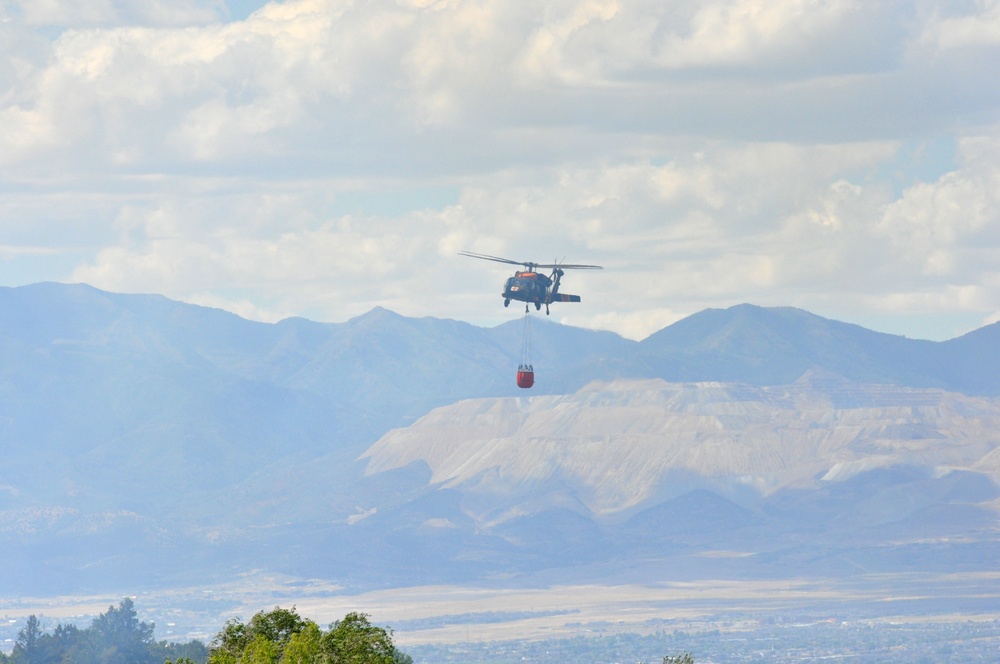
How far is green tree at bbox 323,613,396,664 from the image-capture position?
65125 mm

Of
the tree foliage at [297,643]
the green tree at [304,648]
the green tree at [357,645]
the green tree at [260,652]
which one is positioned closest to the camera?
the green tree at [304,648]

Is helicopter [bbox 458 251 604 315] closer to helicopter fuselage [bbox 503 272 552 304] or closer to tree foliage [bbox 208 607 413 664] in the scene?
helicopter fuselage [bbox 503 272 552 304]

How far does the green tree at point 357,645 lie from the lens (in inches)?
2564

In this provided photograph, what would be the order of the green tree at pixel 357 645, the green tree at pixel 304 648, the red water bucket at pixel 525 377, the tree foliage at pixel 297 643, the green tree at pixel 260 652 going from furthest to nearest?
the red water bucket at pixel 525 377
the green tree at pixel 357 645
the tree foliage at pixel 297 643
the green tree at pixel 260 652
the green tree at pixel 304 648

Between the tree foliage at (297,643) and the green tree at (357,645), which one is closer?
the tree foliage at (297,643)

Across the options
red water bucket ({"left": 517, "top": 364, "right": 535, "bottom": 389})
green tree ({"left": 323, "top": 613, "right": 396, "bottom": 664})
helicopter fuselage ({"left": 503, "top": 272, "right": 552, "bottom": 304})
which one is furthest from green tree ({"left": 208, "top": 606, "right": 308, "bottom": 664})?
helicopter fuselage ({"left": 503, "top": 272, "right": 552, "bottom": 304})

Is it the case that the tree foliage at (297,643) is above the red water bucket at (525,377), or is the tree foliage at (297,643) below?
below

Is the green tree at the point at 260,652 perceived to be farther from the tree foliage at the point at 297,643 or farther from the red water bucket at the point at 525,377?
the red water bucket at the point at 525,377

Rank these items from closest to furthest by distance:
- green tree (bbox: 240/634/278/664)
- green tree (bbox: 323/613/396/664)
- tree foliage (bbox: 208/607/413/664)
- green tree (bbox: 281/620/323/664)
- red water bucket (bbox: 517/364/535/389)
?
green tree (bbox: 281/620/323/664) < green tree (bbox: 240/634/278/664) < tree foliage (bbox: 208/607/413/664) < green tree (bbox: 323/613/396/664) < red water bucket (bbox: 517/364/535/389)

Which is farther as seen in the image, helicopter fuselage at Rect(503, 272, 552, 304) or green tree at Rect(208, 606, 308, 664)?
helicopter fuselage at Rect(503, 272, 552, 304)

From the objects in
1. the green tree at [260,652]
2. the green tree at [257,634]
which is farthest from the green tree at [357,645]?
the green tree at [257,634]

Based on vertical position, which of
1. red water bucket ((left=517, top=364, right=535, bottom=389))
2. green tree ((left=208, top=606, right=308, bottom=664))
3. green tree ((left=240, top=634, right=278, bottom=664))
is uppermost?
red water bucket ((left=517, top=364, right=535, bottom=389))

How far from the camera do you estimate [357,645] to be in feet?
216

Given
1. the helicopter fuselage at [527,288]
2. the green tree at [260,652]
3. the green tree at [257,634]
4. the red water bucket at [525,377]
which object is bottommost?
the green tree at [260,652]
